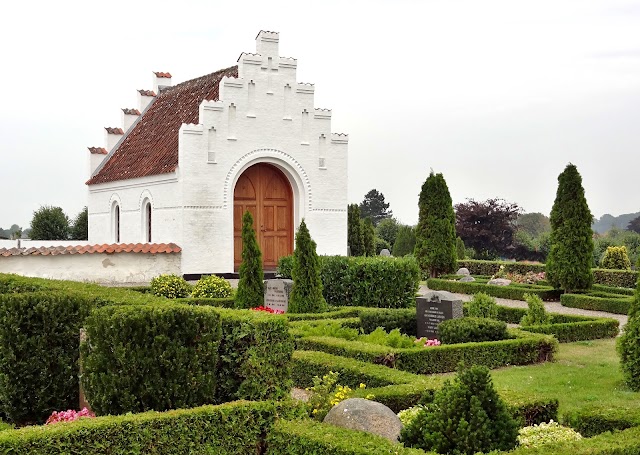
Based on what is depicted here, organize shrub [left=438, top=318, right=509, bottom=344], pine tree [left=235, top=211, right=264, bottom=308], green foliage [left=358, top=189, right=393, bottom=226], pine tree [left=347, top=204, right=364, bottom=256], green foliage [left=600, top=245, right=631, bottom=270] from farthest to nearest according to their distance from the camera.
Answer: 1. green foliage [left=358, top=189, right=393, bottom=226]
2. pine tree [left=347, top=204, right=364, bottom=256]
3. green foliage [left=600, top=245, right=631, bottom=270]
4. pine tree [left=235, top=211, right=264, bottom=308]
5. shrub [left=438, top=318, right=509, bottom=344]

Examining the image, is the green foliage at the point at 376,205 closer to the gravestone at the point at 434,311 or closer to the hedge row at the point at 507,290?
the hedge row at the point at 507,290

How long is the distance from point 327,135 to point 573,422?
795 inches

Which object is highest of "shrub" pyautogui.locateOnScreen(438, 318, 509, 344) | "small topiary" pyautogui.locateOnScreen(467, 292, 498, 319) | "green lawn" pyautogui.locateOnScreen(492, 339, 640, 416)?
"small topiary" pyautogui.locateOnScreen(467, 292, 498, 319)

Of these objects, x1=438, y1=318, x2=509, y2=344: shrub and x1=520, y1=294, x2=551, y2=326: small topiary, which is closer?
x1=438, y1=318, x2=509, y2=344: shrub

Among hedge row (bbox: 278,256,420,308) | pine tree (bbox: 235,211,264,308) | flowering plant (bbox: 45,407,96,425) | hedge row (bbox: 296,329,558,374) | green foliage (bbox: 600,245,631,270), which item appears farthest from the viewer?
green foliage (bbox: 600,245,631,270)

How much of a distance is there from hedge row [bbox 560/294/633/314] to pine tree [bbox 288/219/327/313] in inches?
334

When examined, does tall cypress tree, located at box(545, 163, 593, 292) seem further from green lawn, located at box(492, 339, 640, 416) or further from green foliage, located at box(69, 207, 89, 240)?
green foliage, located at box(69, 207, 89, 240)

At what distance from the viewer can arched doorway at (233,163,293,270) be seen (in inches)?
1057

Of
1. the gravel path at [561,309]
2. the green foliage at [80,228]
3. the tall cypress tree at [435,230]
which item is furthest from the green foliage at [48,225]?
the gravel path at [561,309]

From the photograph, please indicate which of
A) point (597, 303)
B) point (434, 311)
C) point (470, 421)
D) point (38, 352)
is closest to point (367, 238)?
point (597, 303)

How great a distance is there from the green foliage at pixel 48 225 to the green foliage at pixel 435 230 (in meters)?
20.4

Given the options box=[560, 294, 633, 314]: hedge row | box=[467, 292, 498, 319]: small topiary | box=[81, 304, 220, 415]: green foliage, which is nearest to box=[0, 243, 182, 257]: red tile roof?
box=[467, 292, 498, 319]: small topiary

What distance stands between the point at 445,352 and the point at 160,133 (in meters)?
19.5

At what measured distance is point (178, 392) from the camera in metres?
7.77
